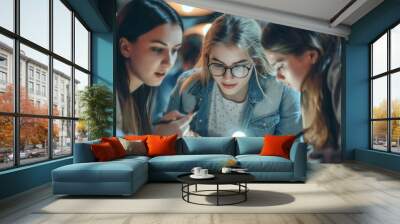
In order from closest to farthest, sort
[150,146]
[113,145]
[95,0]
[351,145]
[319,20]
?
[113,145] → [150,146] → [95,0] → [319,20] → [351,145]

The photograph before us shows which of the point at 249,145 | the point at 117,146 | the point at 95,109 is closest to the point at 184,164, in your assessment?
the point at 117,146

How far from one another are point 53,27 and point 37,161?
228cm

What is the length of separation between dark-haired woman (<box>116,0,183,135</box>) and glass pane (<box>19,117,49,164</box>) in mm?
2552

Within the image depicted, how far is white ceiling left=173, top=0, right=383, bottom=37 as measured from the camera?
7594mm

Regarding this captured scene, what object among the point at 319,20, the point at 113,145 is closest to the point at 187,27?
the point at 319,20

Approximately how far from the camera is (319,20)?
8.33m

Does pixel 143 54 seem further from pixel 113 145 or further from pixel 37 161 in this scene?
pixel 37 161

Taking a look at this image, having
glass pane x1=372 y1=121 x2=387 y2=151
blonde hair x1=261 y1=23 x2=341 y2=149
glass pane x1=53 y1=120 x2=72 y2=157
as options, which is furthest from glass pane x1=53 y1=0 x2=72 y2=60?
glass pane x1=372 y1=121 x2=387 y2=151

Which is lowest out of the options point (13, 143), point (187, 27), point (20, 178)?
point (20, 178)

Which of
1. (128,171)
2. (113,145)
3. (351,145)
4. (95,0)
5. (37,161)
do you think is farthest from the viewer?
(351,145)

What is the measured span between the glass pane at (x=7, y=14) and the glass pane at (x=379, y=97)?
752 cm

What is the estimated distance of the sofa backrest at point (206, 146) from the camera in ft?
22.5

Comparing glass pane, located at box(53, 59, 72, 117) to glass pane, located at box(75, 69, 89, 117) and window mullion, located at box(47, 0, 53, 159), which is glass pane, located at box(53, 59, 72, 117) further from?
glass pane, located at box(75, 69, 89, 117)

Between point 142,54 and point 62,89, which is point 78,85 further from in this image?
point 142,54
